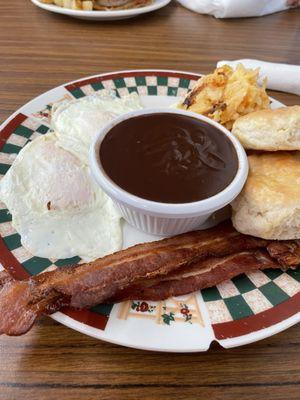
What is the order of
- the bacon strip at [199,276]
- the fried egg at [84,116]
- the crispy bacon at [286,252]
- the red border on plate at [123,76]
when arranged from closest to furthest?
1. the bacon strip at [199,276]
2. the crispy bacon at [286,252]
3. the fried egg at [84,116]
4. the red border on plate at [123,76]

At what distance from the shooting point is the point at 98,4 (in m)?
3.38

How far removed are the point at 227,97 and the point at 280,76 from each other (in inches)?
33.1

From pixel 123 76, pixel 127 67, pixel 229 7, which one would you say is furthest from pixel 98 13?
pixel 229 7

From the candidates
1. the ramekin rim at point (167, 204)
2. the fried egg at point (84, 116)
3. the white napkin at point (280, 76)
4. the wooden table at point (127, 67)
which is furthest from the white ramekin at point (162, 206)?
the white napkin at point (280, 76)

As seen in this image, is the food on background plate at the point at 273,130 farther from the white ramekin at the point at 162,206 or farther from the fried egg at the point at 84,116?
the fried egg at the point at 84,116

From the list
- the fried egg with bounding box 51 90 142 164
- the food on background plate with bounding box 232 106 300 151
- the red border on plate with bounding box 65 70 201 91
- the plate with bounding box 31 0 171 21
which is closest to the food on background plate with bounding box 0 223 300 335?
the food on background plate with bounding box 232 106 300 151

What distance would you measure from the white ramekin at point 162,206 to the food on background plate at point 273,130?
0.08 metres

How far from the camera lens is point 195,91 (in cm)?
217

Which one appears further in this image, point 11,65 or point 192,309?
point 11,65

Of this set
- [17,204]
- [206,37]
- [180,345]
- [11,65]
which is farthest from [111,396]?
[206,37]

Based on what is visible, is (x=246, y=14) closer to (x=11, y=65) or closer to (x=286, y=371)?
(x=11, y=65)

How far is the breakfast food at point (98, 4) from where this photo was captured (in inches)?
129

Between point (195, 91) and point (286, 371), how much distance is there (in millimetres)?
1597

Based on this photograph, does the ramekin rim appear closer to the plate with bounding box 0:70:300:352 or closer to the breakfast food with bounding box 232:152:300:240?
the breakfast food with bounding box 232:152:300:240
